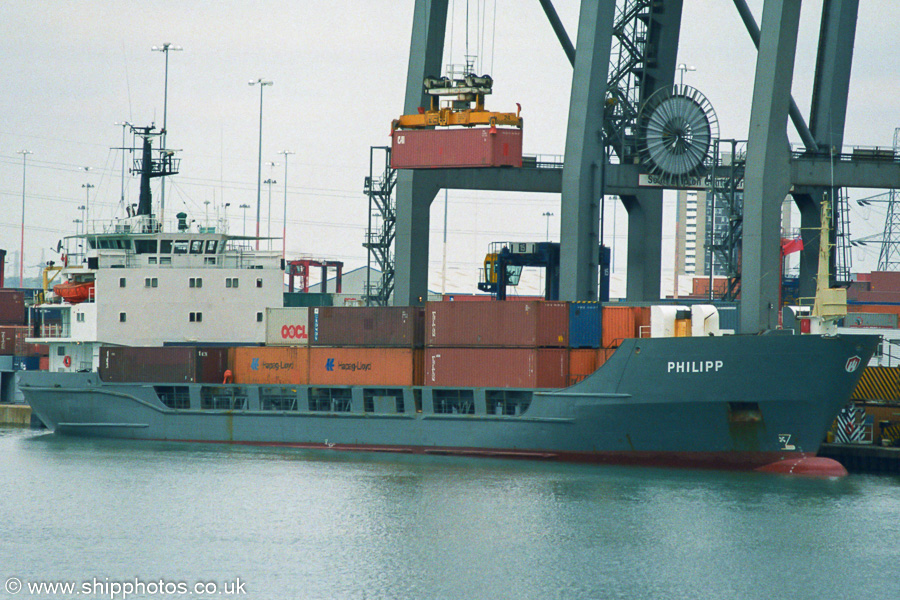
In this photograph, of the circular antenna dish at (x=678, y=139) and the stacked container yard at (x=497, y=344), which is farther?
the circular antenna dish at (x=678, y=139)

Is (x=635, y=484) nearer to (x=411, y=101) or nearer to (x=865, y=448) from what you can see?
(x=865, y=448)

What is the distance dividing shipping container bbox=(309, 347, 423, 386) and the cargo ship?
0.04 m

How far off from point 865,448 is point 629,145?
14.5 metres

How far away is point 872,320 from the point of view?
143 ft

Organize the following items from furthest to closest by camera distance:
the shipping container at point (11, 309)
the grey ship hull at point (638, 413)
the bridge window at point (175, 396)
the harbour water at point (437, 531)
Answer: the shipping container at point (11, 309) < the bridge window at point (175, 396) < the grey ship hull at point (638, 413) < the harbour water at point (437, 531)

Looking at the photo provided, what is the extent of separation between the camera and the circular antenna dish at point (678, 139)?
39.0m

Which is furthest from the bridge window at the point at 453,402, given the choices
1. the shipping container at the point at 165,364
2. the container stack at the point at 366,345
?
the shipping container at the point at 165,364

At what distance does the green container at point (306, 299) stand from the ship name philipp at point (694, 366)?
64.3 feet

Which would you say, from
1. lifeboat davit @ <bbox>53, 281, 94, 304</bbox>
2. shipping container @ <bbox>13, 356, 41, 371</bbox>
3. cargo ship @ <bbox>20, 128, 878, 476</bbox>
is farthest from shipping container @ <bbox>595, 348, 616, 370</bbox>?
shipping container @ <bbox>13, 356, 41, 371</bbox>

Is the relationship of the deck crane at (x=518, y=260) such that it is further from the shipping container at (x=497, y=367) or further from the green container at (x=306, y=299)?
the shipping container at (x=497, y=367)

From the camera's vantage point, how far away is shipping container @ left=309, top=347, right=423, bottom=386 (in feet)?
107

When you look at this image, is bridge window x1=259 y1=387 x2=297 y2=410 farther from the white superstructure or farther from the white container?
the white container

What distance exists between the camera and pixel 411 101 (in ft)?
123

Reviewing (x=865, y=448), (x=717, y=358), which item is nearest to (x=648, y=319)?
(x=717, y=358)
